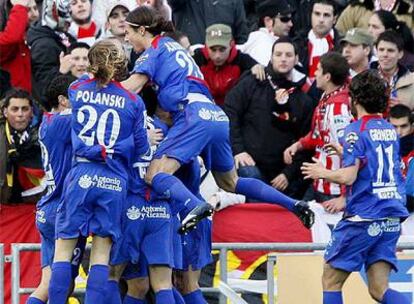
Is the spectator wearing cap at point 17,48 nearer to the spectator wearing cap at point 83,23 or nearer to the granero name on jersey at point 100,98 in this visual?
the spectator wearing cap at point 83,23

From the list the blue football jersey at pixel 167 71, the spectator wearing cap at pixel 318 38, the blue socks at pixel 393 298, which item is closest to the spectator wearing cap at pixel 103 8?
the spectator wearing cap at pixel 318 38

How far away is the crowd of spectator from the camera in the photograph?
47.0ft

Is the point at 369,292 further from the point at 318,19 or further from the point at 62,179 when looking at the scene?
the point at 318,19

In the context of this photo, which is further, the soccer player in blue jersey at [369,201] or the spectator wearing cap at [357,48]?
the spectator wearing cap at [357,48]

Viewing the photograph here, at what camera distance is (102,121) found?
11.7 meters

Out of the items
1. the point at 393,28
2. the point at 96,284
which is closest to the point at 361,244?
the point at 96,284

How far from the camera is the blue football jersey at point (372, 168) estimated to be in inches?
476

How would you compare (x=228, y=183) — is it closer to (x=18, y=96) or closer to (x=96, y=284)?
(x=96, y=284)

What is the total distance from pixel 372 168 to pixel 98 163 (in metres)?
2.12

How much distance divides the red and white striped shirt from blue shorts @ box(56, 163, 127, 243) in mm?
3002

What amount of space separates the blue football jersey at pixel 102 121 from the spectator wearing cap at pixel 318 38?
445 cm

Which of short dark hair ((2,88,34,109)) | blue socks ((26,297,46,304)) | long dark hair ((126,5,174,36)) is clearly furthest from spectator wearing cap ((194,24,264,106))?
blue socks ((26,297,46,304))

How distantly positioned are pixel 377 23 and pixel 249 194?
3.91m

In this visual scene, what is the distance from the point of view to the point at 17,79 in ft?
51.5
